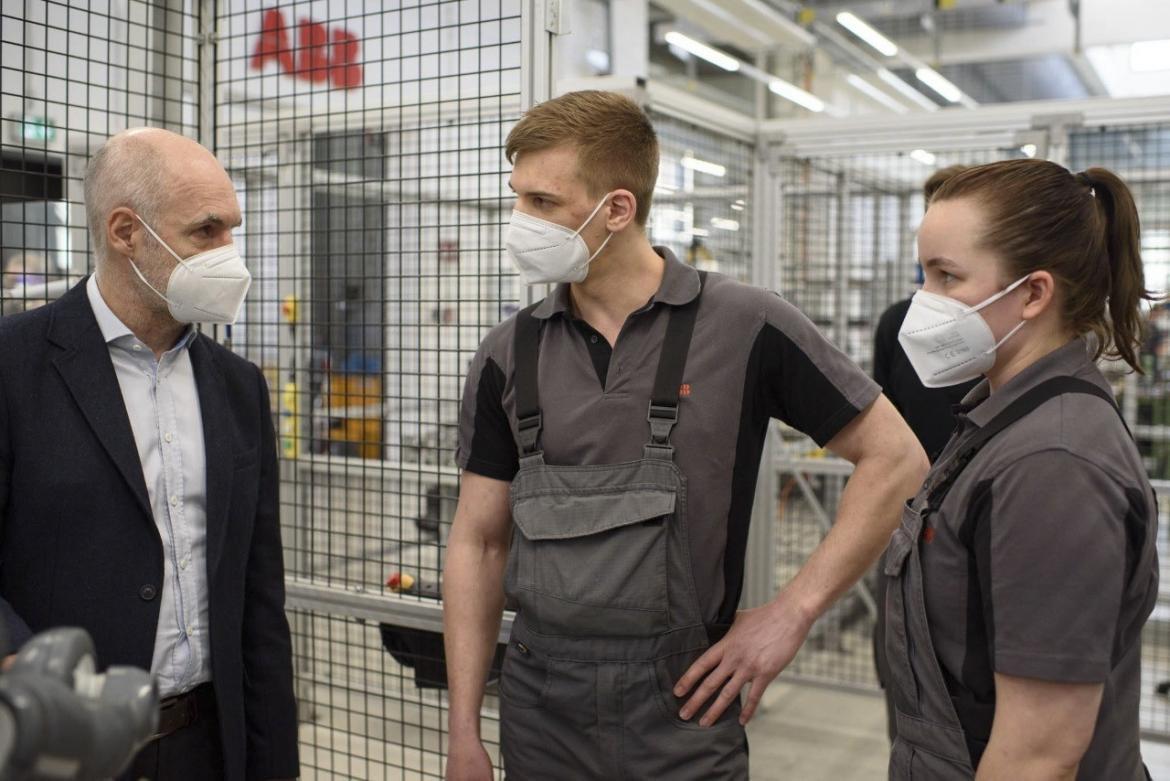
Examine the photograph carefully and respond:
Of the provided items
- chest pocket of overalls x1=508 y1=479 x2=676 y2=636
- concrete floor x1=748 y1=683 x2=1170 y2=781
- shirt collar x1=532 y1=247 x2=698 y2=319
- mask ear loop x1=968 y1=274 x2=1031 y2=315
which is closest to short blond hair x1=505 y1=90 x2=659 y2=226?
shirt collar x1=532 y1=247 x2=698 y2=319

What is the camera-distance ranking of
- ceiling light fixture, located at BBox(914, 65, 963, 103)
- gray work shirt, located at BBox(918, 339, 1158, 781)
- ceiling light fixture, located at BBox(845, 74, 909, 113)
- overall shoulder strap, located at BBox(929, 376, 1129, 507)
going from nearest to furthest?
gray work shirt, located at BBox(918, 339, 1158, 781) < overall shoulder strap, located at BBox(929, 376, 1129, 507) < ceiling light fixture, located at BBox(914, 65, 963, 103) < ceiling light fixture, located at BBox(845, 74, 909, 113)

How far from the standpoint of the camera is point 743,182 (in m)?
4.83

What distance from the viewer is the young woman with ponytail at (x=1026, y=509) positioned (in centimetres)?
132

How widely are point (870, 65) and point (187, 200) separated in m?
9.50

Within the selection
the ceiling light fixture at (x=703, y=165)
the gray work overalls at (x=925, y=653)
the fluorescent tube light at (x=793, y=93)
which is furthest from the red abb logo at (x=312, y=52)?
the fluorescent tube light at (x=793, y=93)

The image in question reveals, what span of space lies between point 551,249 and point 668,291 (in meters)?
0.22

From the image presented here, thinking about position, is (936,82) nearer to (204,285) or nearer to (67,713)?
(204,285)

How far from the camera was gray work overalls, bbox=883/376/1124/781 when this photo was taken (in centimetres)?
145

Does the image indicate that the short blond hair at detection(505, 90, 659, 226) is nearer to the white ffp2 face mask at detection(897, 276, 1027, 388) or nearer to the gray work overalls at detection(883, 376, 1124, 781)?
the white ffp2 face mask at detection(897, 276, 1027, 388)

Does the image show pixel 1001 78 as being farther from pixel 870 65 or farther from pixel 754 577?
pixel 754 577

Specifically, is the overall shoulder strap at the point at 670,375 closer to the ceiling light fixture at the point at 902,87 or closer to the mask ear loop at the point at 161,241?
the mask ear loop at the point at 161,241

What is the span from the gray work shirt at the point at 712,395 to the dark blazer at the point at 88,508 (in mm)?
604

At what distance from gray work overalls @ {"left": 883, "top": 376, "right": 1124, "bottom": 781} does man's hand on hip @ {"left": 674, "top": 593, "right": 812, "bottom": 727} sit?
280 mm

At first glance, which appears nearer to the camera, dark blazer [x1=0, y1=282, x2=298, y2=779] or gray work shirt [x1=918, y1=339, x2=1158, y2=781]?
gray work shirt [x1=918, y1=339, x2=1158, y2=781]
